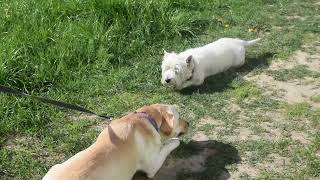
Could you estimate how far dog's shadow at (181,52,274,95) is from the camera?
5.69m

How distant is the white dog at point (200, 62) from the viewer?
556cm

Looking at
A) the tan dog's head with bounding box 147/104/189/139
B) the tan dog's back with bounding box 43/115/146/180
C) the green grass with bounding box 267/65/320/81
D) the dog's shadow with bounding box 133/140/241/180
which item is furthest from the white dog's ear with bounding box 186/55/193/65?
the tan dog's back with bounding box 43/115/146/180

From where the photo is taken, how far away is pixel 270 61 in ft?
20.8

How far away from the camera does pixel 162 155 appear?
4184 mm

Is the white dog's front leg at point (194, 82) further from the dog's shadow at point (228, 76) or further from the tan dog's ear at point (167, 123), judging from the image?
the tan dog's ear at point (167, 123)

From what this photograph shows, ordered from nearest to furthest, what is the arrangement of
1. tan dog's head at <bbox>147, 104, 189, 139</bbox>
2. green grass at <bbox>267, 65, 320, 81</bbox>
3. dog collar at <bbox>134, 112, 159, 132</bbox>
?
dog collar at <bbox>134, 112, 159, 132</bbox> < tan dog's head at <bbox>147, 104, 189, 139</bbox> < green grass at <bbox>267, 65, 320, 81</bbox>

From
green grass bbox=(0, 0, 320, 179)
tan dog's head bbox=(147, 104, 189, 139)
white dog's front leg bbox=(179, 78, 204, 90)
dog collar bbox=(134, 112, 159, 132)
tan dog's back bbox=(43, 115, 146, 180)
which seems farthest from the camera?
white dog's front leg bbox=(179, 78, 204, 90)

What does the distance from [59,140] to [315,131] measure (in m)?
2.52

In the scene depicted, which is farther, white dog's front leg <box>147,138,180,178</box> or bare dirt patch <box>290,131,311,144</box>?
bare dirt patch <box>290,131,311,144</box>

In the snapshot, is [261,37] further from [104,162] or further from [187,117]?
[104,162]

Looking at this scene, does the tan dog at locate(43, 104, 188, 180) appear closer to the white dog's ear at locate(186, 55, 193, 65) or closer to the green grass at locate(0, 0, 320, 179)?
the green grass at locate(0, 0, 320, 179)

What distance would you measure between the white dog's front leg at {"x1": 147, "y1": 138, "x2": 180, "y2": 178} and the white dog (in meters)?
1.29

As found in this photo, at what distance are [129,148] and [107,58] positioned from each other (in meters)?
2.52

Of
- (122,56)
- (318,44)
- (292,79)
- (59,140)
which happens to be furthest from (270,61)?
(59,140)
